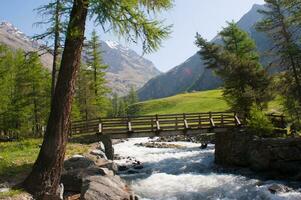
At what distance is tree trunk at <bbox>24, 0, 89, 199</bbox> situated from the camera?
35.6ft

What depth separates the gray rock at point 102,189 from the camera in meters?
12.4

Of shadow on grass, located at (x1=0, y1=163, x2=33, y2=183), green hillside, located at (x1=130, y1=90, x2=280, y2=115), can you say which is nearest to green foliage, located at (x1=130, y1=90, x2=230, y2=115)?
green hillside, located at (x1=130, y1=90, x2=280, y2=115)

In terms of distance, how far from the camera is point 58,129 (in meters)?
10.9

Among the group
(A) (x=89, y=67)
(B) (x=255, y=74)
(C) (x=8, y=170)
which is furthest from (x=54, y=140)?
(A) (x=89, y=67)

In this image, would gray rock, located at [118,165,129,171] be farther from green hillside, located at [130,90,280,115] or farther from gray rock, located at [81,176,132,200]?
green hillside, located at [130,90,280,115]

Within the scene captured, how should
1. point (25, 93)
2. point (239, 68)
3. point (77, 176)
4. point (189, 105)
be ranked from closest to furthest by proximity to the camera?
point (77, 176) < point (239, 68) < point (25, 93) < point (189, 105)

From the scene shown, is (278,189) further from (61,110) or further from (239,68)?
(239,68)

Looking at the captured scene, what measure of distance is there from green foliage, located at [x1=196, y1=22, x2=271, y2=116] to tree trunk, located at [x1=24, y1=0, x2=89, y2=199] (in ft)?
91.3

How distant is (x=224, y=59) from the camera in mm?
43594

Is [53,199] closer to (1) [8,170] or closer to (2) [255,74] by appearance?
(1) [8,170]

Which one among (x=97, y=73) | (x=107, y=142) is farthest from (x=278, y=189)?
(x=97, y=73)

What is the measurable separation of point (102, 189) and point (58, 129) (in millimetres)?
3151

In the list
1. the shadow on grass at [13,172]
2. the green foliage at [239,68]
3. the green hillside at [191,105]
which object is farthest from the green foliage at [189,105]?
the shadow on grass at [13,172]

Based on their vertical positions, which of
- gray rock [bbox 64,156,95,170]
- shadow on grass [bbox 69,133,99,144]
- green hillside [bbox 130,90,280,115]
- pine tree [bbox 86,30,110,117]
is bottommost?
gray rock [bbox 64,156,95,170]
